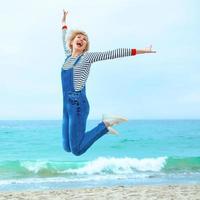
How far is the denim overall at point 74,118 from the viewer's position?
430 centimetres

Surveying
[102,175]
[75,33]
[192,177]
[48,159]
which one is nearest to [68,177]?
[102,175]

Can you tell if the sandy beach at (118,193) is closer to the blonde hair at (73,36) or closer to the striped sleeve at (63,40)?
the striped sleeve at (63,40)

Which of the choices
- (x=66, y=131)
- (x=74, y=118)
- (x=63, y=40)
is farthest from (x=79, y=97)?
(x=63, y=40)

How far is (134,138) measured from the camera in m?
32.4

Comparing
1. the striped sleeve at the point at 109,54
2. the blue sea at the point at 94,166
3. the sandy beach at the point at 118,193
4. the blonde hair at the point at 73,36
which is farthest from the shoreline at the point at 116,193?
the striped sleeve at the point at 109,54

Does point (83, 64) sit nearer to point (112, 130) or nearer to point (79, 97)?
point (79, 97)

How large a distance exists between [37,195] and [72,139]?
748 centimetres

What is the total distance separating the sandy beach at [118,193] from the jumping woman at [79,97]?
6705 millimetres

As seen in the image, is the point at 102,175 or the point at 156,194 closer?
the point at 156,194

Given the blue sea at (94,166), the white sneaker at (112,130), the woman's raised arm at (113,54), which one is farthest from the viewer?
the blue sea at (94,166)

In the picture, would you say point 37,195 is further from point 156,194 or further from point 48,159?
point 48,159

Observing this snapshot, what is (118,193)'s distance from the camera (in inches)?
455

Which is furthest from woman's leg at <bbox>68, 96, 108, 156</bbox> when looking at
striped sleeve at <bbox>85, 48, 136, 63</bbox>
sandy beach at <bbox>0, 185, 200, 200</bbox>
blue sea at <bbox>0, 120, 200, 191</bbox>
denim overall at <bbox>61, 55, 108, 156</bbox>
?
blue sea at <bbox>0, 120, 200, 191</bbox>

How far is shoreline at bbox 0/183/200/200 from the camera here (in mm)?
11031
